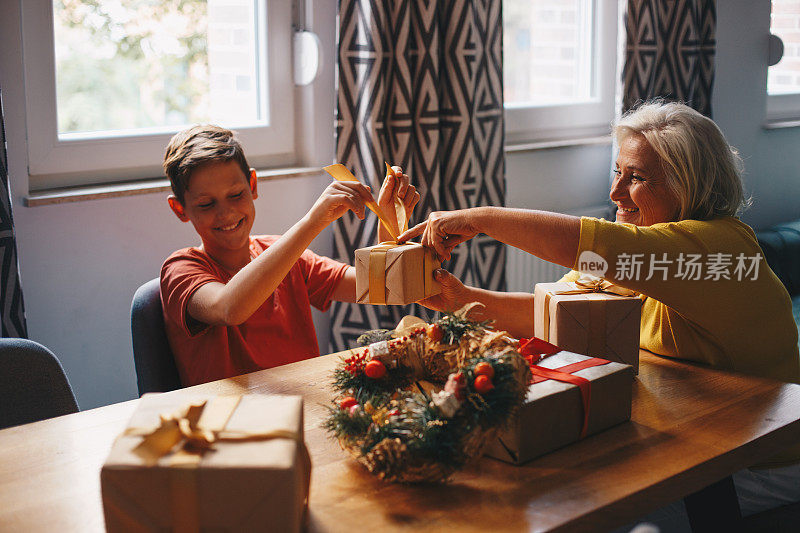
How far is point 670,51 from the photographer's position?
3545 millimetres

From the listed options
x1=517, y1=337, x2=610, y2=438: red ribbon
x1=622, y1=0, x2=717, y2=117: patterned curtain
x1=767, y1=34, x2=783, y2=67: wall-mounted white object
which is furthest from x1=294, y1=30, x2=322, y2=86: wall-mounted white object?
x1=767, y1=34, x2=783, y2=67: wall-mounted white object

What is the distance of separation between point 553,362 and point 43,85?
1.68m

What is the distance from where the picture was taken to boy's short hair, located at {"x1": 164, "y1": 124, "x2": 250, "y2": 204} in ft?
5.97

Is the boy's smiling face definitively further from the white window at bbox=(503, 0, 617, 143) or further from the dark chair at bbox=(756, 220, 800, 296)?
the dark chair at bbox=(756, 220, 800, 296)

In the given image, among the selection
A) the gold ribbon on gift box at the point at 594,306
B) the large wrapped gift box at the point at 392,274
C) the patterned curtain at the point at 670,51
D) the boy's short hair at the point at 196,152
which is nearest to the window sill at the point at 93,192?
the boy's short hair at the point at 196,152

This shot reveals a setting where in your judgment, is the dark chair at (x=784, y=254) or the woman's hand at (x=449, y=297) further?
the dark chair at (x=784, y=254)

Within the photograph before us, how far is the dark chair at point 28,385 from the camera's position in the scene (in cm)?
149

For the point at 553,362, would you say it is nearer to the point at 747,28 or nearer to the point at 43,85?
the point at 43,85

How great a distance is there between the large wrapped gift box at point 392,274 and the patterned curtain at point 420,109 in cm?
114

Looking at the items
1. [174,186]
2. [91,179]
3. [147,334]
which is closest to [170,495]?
[147,334]

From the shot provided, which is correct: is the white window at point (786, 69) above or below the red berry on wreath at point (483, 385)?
above

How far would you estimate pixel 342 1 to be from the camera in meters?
2.53

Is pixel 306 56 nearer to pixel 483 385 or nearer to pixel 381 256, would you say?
pixel 381 256

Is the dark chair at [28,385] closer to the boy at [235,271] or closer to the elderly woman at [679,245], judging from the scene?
the boy at [235,271]
